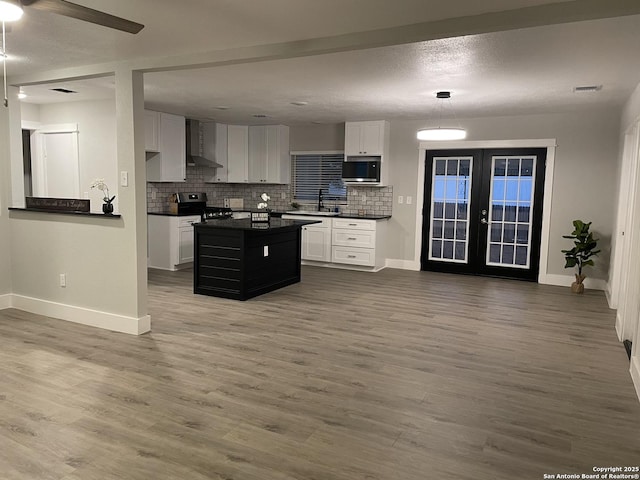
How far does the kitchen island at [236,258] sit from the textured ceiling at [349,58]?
156cm

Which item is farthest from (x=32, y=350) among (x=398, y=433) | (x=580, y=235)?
(x=580, y=235)

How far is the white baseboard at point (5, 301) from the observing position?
516 cm

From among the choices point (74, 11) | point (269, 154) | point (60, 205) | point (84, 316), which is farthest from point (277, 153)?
point (74, 11)

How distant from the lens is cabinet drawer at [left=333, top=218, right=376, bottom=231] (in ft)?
25.1

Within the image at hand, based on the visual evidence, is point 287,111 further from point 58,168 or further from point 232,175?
point 58,168

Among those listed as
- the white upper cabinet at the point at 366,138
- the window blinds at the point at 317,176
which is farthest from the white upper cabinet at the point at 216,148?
the white upper cabinet at the point at 366,138

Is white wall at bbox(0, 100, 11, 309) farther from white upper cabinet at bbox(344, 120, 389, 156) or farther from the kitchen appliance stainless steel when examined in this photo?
white upper cabinet at bbox(344, 120, 389, 156)

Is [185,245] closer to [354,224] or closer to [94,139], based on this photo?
[94,139]

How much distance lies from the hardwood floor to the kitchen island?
0.43 meters

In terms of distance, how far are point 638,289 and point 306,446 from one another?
280 centimetres

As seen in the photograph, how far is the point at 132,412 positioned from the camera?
2.90 m

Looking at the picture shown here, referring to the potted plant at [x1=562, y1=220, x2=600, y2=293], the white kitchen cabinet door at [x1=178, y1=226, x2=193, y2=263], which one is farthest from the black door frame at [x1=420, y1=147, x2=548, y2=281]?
the white kitchen cabinet door at [x1=178, y1=226, x2=193, y2=263]

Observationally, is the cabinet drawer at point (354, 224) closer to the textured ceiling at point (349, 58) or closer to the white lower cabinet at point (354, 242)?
the white lower cabinet at point (354, 242)

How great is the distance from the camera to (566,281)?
692 cm
